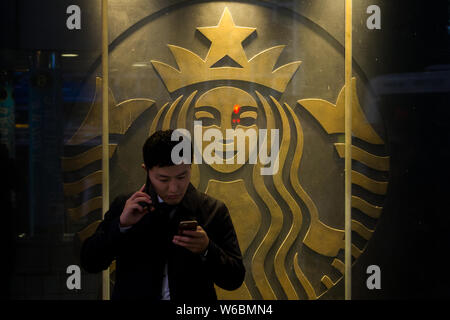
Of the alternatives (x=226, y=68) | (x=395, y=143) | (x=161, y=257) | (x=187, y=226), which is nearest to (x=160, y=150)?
(x=187, y=226)

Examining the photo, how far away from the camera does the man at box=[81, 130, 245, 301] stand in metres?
2.57

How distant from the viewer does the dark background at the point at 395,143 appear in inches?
143

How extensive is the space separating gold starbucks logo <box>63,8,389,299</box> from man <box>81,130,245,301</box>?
0.98m

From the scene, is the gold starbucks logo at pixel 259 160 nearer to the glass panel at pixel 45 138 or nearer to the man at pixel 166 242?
the glass panel at pixel 45 138

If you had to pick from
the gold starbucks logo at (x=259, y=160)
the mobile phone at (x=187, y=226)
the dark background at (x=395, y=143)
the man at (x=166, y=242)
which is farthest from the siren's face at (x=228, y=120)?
the mobile phone at (x=187, y=226)

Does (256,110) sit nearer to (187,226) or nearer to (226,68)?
(226,68)

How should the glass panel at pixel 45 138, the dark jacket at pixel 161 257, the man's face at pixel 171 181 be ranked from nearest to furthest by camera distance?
the dark jacket at pixel 161 257, the man's face at pixel 171 181, the glass panel at pixel 45 138

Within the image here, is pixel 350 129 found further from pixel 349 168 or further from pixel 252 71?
pixel 252 71

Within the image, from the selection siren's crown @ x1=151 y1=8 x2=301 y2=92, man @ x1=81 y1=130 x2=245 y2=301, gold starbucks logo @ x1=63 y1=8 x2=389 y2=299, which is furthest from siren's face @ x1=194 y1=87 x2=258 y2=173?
man @ x1=81 y1=130 x2=245 y2=301

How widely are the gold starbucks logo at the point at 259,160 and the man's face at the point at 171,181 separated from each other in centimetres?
98

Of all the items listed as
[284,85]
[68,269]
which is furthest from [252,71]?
[68,269]

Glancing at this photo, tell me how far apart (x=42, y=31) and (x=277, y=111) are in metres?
1.62

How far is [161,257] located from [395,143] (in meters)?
1.92

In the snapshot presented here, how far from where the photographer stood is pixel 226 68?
3.70 metres
